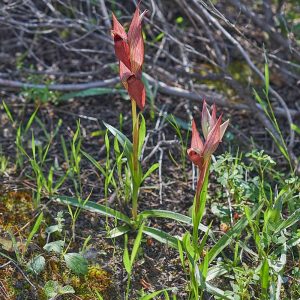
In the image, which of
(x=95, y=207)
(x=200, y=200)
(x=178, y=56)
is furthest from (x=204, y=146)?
(x=178, y=56)

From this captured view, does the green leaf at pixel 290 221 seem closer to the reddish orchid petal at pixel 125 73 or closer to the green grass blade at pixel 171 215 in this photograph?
the green grass blade at pixel 171 215

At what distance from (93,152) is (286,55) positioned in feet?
3.64

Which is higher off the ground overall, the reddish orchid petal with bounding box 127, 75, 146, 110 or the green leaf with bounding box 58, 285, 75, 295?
the reddish orchid petal with bounding box 127, 75, 146, 110

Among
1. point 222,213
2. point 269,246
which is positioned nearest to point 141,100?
point 222,213

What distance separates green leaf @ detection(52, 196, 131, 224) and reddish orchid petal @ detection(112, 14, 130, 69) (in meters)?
0.51

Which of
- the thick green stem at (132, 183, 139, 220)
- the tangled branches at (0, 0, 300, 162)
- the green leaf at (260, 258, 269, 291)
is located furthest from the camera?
the tangled branches at (0, 0, 300, 162)

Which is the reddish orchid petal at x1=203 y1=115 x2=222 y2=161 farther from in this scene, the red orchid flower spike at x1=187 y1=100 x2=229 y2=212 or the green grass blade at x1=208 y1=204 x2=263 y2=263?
the green grass blade at x1=208 y1=204 x2=263 y2=263

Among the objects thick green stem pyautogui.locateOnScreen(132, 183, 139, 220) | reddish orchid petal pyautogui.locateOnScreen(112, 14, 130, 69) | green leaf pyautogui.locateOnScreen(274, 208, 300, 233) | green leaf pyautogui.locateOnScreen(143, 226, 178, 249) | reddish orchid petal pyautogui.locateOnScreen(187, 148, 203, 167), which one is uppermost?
reddish orchid petal pyautogui.locateOnScreen(112, 14, 130, 69)

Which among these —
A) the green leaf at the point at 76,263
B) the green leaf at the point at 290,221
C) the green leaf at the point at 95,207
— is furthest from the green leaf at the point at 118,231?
the green leaf at the point at 290,221

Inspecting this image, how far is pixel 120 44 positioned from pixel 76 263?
670mm

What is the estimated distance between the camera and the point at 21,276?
192 cm

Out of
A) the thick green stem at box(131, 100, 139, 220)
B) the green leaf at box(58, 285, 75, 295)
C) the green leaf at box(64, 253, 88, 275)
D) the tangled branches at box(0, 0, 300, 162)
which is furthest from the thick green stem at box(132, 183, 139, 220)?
the tangled branches at box(0, 0, 300, 162)

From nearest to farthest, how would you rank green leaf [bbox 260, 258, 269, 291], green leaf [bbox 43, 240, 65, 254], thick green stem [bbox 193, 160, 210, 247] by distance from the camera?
green leaf [bbox 260, 258, 269, 291] < thick green stem [bbox 193, 160, 210, 247] < green leaf [bbox 43, 240, 65, 254]

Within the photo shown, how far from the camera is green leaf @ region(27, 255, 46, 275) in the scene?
1883mm
